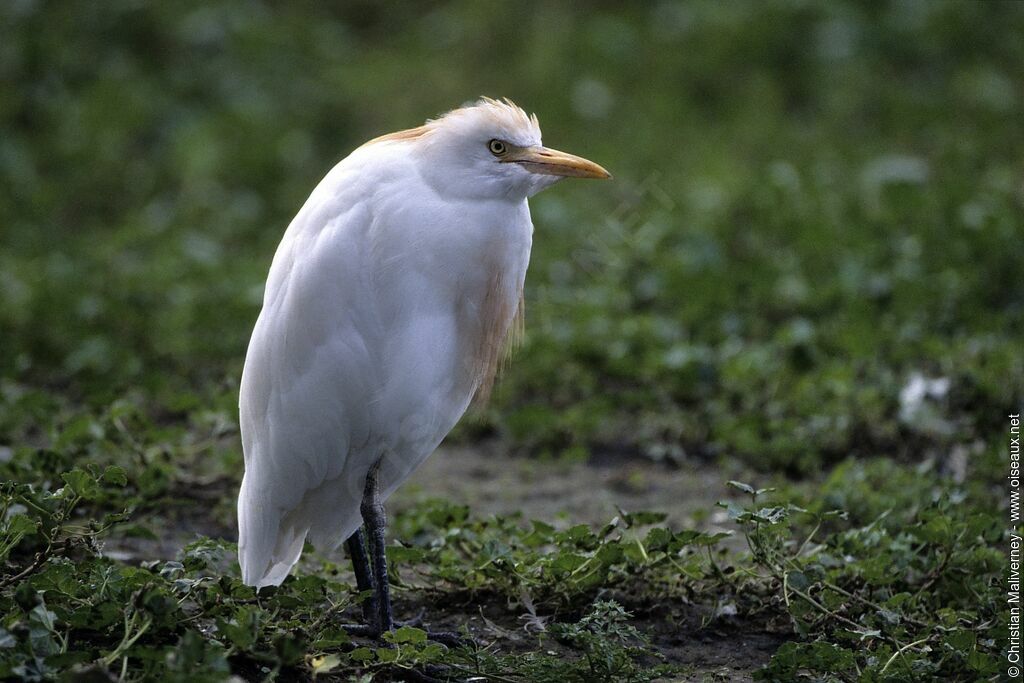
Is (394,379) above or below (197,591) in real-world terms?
above

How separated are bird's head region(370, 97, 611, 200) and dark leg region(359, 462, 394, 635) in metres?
0.75

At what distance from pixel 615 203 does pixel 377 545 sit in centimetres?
408

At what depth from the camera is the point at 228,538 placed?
3.88 m

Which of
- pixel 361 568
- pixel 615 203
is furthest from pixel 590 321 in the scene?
pixel 361 568

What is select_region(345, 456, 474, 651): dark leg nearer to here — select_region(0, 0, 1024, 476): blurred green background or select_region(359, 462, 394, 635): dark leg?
select_region(359, 462, 394, 635): dark leg

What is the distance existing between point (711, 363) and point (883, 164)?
2.37 meters

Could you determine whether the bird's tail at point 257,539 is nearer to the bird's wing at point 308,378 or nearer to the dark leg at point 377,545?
the bird's wing at point 308,378

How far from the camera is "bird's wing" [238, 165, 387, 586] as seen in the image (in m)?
2.98

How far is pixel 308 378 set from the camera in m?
3.05

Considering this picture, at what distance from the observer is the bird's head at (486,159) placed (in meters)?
3.00

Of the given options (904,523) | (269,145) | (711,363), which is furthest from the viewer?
(269,145)

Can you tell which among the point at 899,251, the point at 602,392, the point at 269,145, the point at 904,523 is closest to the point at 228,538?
the point at 602,392

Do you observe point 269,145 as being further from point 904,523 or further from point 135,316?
point 904,523

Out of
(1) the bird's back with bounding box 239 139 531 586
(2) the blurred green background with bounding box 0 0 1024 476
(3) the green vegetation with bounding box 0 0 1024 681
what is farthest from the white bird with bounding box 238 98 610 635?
(2) the blurred green background with bounding box 0 0 1024 476
